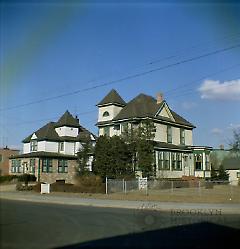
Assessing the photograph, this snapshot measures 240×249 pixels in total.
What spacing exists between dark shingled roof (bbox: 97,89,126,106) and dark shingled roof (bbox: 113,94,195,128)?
116 centimetres

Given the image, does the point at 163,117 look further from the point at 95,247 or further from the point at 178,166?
the point at 95,247

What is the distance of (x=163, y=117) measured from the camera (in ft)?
159

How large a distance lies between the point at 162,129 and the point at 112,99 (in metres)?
7.17

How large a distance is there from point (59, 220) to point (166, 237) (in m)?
5.47

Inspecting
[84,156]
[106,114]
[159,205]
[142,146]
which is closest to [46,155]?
[84,156]

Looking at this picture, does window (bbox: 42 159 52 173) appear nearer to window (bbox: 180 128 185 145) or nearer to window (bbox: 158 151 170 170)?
window (bbox: 158 151 170 170)

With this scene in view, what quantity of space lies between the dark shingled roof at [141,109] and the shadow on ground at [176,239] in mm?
31661

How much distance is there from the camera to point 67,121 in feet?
187

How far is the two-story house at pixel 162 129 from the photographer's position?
1811 inches

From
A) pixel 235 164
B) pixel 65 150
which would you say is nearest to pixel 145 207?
pixel 65 150

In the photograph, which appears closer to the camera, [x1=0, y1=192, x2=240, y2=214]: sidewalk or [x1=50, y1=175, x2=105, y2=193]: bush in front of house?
[x1=0, y1=192, x2=240, y2=214]: sidewalk

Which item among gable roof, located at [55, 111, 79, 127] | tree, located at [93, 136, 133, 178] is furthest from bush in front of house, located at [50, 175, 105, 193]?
gable roof, located at [55, 111, 79, 127]

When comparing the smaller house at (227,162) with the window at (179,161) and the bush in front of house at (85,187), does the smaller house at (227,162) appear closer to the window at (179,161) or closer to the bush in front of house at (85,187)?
the window at (179,161)

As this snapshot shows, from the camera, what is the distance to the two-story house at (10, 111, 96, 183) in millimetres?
48156
